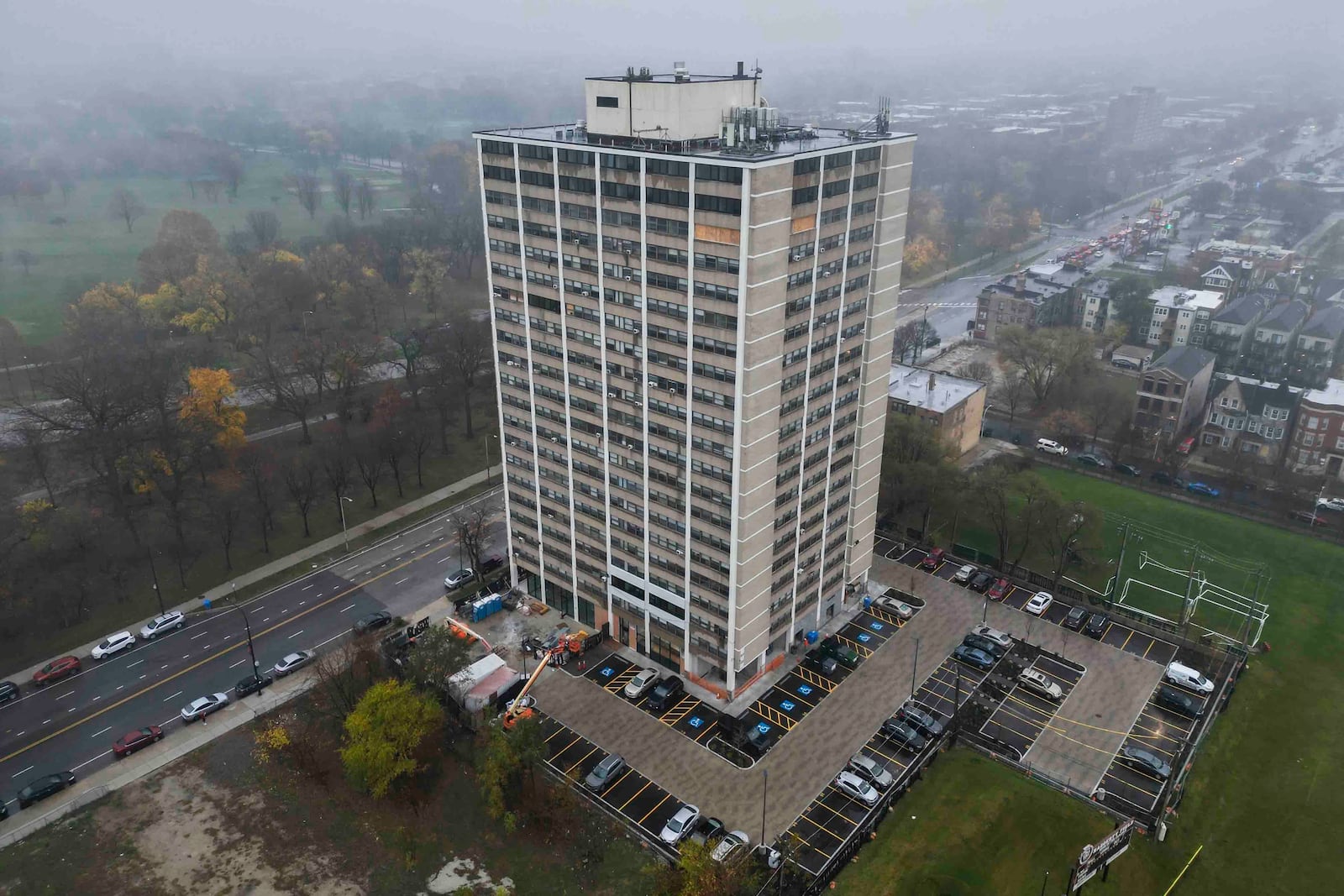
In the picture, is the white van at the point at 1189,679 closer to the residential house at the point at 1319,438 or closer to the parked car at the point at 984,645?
the parked car at the point at 984,645

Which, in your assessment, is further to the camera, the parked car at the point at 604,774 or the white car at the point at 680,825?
the parked car at the point at 604,774

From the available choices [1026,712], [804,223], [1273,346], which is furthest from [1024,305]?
[804,223]

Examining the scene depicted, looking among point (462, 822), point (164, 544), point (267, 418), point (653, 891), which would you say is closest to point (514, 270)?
point (462, 822)

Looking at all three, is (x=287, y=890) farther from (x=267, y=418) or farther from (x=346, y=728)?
(x=267, y=418)

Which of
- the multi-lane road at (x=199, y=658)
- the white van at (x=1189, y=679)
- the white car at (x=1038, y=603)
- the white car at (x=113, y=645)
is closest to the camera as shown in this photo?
the multi-lane road at (x=199, y=658)

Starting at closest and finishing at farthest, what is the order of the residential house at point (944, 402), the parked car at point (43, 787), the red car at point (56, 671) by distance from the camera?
the parked car at point (43, 787) < the red car at point (56, 671) < the residential house at point (944, 402)

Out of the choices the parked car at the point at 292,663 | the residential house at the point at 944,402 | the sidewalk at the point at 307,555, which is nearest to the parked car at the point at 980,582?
the residential house at the point at 944,402
